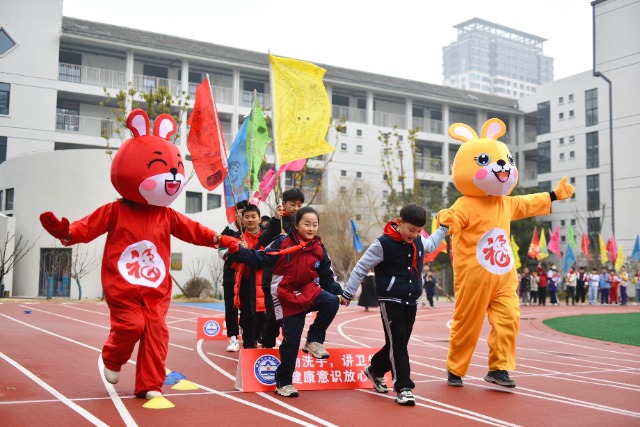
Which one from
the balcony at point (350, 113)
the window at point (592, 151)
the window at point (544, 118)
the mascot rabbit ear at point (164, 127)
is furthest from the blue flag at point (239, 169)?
the window at point (544, 118)

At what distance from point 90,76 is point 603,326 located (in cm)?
3205

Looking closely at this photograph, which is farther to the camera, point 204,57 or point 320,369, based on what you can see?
point 204,57

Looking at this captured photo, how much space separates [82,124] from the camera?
40.5 meters

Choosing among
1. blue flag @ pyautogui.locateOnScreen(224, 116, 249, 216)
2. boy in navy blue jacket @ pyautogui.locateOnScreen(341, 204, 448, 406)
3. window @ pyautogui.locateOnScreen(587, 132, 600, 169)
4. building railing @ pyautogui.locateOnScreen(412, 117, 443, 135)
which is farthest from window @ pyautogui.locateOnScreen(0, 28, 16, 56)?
window @ pyautogui.locateOnScreen(587, 132, 600, 169)

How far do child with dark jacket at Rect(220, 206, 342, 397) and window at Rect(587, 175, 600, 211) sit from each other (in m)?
48.0

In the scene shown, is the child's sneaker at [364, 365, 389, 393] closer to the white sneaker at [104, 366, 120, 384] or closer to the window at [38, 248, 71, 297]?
the white sneaker at [104, 366, 120, 384]

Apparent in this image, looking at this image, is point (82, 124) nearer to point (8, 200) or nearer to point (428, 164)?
point (8, 200)

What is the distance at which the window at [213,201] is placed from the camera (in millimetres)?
37791

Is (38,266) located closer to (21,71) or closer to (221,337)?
(21,71)

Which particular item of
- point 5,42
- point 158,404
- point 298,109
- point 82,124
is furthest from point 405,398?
point 5,42

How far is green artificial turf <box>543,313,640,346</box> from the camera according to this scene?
1554cm

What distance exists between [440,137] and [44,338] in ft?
141

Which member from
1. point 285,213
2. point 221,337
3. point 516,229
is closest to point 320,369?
point 285,213

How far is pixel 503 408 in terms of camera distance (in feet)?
21.1
